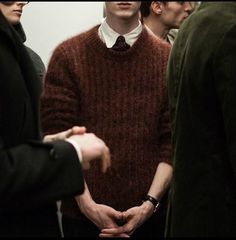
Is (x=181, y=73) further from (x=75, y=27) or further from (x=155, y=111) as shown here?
(x=75, y=27)

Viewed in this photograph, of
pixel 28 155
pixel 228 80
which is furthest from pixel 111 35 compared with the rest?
pixel 28 155

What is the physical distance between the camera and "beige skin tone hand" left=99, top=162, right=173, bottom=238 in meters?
1.56

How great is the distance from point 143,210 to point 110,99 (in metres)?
0.35

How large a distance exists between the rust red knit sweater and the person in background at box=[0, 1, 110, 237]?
22 centimetres

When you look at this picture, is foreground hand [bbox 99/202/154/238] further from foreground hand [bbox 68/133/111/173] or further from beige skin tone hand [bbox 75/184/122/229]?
foreground hand [bbox 68/133/111/173]

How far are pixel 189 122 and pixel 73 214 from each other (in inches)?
18.6

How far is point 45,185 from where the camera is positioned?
1040mm

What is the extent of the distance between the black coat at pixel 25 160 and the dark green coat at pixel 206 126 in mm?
332

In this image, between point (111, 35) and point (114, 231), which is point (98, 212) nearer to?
point (114, 231)

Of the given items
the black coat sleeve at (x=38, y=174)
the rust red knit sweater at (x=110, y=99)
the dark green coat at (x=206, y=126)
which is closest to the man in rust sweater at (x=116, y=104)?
the rust red knit sweater at (x=110, y=99)

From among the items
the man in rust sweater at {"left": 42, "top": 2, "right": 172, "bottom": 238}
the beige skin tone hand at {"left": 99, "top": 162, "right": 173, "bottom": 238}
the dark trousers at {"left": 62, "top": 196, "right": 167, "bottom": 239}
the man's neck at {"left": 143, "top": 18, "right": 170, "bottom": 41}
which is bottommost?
the dark trousers at {"left": 62, "top": 196, "right": 167, "bottom": 239}

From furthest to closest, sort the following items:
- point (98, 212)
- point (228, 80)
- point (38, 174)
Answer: point (98, 212), point (228, 80), point (38, 174)

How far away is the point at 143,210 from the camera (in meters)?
1.59

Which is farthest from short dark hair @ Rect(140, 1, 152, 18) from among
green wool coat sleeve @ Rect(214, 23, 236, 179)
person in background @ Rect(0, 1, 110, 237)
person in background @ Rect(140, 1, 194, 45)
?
person in background @ Rect(0, 1, 110, 237)
